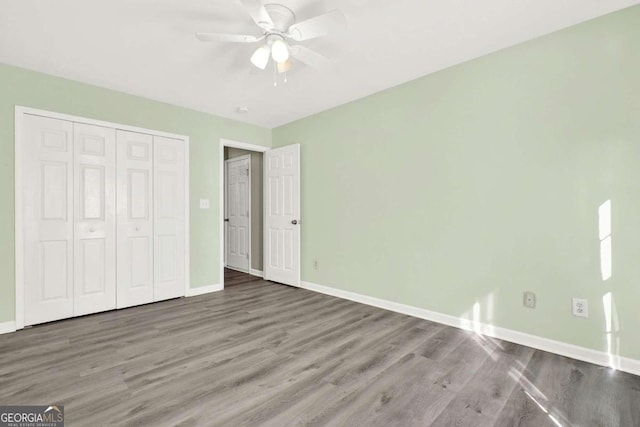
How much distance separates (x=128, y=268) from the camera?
11.6 ft

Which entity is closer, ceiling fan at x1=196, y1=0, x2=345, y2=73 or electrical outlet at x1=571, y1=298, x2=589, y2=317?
ceiling fan at x1=196, y1=0, x2=345, y2=73

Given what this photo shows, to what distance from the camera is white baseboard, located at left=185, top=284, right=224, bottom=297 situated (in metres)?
4.00

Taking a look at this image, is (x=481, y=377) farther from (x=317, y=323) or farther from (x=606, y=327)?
(x=317, y=323)

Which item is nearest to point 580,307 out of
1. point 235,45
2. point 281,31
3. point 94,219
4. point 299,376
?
point 299,376

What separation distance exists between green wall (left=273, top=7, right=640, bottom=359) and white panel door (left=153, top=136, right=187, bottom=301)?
2209 mm

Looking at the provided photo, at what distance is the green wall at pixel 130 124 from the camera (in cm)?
281

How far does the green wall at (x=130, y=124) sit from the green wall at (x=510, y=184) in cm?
191

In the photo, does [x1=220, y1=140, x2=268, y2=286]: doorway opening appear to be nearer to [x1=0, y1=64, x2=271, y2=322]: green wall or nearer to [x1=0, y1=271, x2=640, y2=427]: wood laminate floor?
[x1=0, y1=64, x2=271, y2=322]: green wall

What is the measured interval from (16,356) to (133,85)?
9.00 ft

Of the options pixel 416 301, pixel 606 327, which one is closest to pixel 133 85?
pixel 416 301

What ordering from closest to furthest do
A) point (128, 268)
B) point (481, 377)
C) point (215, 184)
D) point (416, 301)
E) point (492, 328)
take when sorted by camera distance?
point (481, 377)
point (492, 328)
point (416, 301)
point (128, 268)
point (215, 184)

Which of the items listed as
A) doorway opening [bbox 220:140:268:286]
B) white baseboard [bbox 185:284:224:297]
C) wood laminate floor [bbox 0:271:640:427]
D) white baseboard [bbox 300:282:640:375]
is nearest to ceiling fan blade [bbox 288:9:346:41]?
wood laminate floor [bbox 0:271:640:427]

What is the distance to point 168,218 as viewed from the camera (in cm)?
383

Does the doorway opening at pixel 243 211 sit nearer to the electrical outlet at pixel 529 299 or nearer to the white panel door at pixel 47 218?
the white panel door at pixel 47 218
